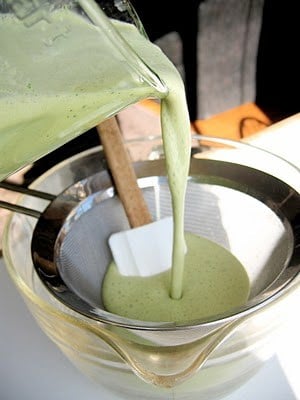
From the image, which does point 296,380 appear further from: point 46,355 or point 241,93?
point 241,93

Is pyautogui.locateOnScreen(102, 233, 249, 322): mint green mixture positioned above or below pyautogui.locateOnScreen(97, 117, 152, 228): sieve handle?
below

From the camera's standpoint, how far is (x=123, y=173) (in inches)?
28.7

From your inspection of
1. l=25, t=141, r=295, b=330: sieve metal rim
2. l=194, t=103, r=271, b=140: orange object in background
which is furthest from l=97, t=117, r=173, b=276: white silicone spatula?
l=194, t=103, r=271, b=140: orange object in background

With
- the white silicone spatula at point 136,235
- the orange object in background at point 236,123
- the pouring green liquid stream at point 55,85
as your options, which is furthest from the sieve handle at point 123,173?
the orange object in background at point 236,123

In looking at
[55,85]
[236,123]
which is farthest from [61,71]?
[236,123]

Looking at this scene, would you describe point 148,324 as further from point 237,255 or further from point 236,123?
point 236,123

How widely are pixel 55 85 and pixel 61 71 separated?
0.04 ft

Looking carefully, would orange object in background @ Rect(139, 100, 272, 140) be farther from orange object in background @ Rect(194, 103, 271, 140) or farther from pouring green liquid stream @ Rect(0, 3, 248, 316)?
pouring green liquid stream @ Rect(0, 3, 248, 316)

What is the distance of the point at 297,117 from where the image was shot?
3.17ft

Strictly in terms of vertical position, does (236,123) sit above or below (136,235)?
above

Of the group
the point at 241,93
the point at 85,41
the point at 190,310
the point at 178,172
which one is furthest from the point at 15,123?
the point at 241,93

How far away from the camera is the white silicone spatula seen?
0.73 metres

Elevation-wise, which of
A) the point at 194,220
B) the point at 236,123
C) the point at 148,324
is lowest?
the point at 148,324

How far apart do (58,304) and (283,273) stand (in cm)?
24
